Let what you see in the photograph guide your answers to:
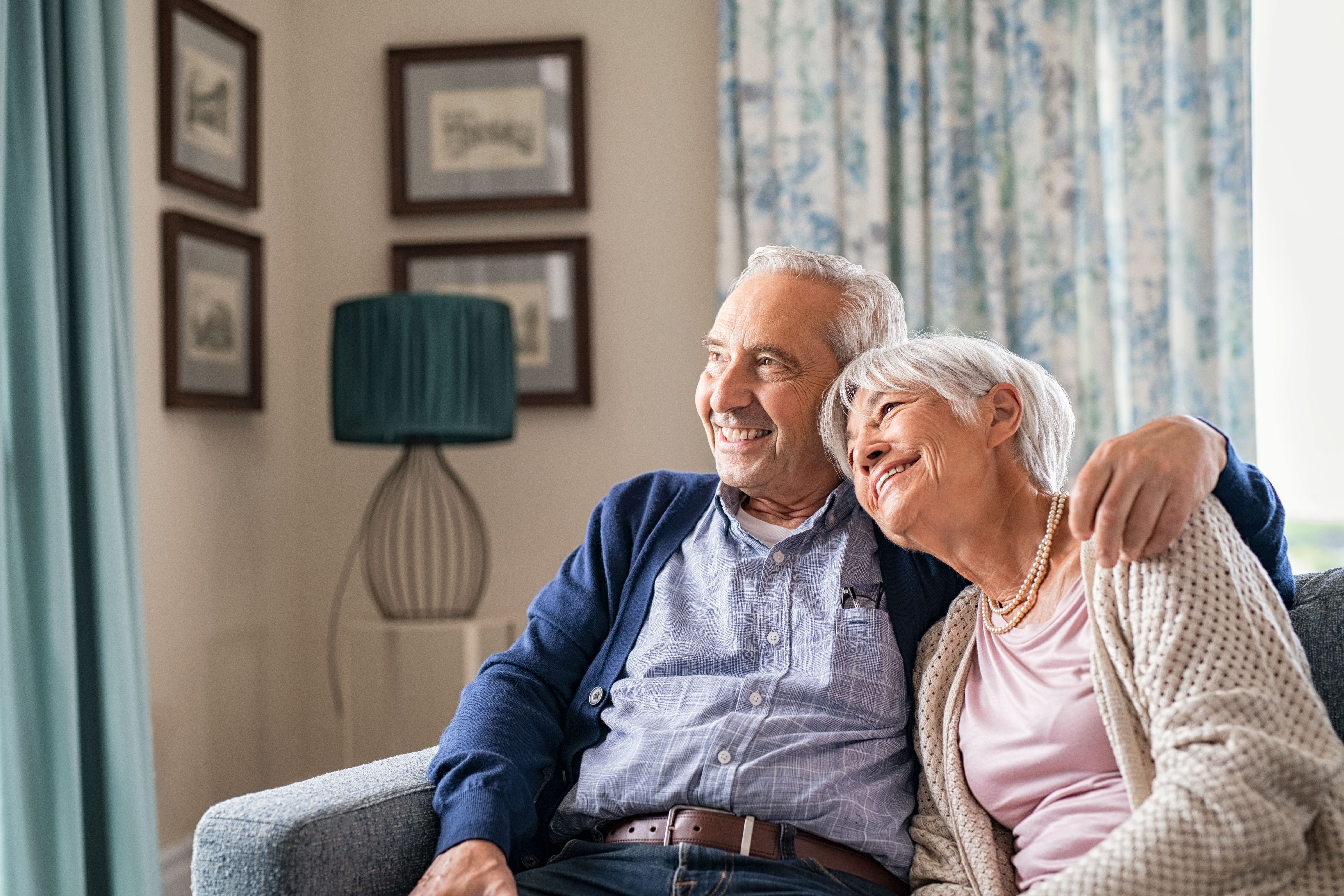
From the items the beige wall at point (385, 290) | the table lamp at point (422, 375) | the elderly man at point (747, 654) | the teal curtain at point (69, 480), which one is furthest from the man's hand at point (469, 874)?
the beige wall at point (385, 290)

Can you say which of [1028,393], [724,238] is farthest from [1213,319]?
[1028,393]

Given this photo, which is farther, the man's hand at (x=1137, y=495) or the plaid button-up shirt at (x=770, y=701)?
the plaid button-up shirt at (x=770, y=701)

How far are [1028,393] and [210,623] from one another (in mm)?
2303

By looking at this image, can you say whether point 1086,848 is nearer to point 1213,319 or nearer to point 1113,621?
point 1113,621

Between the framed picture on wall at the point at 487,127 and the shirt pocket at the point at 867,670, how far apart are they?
208 centimetres

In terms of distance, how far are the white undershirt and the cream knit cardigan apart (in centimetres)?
55

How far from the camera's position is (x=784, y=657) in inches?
59.5

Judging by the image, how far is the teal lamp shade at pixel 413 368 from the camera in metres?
2.73

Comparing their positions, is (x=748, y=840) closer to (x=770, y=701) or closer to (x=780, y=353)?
(x=770, y=701)

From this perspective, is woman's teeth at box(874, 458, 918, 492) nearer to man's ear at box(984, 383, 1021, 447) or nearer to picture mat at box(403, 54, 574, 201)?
man's ear at box(984, 383, 1021, 447)

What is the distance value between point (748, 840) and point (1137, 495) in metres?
0.61

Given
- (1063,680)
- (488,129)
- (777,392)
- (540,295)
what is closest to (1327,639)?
(1063,680)

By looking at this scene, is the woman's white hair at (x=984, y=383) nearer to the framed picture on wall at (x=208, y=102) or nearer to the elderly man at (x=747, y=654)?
the elderly man at (x=747, y=654)

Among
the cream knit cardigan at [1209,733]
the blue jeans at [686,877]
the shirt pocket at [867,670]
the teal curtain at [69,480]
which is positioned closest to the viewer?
the cream knit cardigan at [1209,733]
